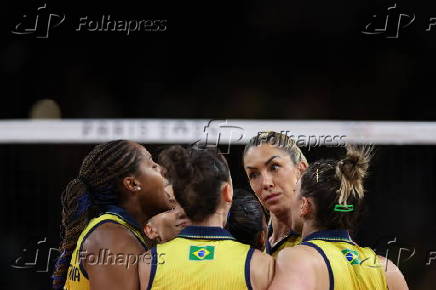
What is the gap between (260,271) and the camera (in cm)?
287

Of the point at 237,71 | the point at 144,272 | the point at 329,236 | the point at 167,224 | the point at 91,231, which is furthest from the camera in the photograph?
the point at 237,71

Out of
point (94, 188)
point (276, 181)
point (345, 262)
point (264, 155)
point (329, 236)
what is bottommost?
point (345, 262)

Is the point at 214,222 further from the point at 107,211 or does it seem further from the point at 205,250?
the point at 107,211

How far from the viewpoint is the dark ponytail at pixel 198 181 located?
2.92m

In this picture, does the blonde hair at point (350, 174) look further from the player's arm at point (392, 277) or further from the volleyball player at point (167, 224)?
the volleyball player at point (167, 224)

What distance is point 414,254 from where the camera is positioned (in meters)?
5.19

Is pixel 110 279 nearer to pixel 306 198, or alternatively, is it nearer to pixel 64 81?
pixel 306 198

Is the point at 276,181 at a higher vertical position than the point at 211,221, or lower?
higher

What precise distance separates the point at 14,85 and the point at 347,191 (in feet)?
11.6

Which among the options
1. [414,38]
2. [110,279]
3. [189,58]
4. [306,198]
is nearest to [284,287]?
[306,198]

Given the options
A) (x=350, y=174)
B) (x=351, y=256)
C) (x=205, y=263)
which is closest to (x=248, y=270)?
(x=205, y=263)

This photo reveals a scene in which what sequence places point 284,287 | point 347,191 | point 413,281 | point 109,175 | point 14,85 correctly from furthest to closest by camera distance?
point 14,85 < point 413,281 < point 109,175 < point 347,191 < point 284,287

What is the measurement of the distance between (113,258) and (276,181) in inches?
39.6

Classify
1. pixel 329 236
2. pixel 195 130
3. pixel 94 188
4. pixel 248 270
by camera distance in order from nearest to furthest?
1. pixel 248 270
2. pixel 329 236
3. pixel 94 188
4. pixel 195 130
